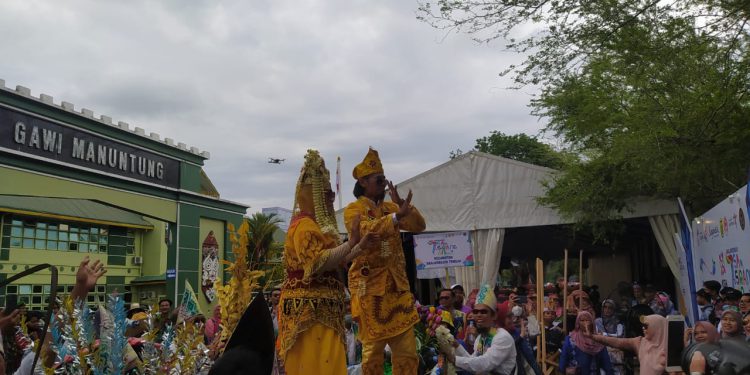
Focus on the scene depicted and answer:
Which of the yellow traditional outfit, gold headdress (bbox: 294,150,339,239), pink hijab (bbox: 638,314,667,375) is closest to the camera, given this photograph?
the yellow traditional outfit

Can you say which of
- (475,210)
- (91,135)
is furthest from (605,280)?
(91,135)

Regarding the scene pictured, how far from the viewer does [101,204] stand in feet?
69.6

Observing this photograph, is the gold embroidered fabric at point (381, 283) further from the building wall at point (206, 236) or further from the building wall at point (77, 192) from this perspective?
the building wall at point (206, 236)

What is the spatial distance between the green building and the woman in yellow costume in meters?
9.49

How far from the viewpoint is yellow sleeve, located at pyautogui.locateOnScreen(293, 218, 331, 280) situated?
3.84 metres

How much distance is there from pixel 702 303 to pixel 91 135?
15.3 meters

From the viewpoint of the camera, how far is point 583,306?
7875mm

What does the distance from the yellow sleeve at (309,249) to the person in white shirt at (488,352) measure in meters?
1.59

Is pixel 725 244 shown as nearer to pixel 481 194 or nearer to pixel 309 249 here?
pixel 481 194

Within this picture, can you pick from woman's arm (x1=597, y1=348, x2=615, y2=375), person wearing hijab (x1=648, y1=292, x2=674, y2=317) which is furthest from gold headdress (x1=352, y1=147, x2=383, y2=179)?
person wearing hijab (x1=648, y1=292, x2=674, y2=317)

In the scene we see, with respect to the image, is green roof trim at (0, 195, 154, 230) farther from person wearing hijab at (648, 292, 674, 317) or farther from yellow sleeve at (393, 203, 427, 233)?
yellow sleeve at (393, 203, 427, 233)

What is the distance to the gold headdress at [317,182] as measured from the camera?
4.17m

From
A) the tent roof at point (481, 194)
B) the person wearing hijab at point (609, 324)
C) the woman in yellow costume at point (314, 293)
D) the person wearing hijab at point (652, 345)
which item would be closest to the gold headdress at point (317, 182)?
the woman in yellow costume at point (314, 293)

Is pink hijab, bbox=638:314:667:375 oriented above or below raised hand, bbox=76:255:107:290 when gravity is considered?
below
